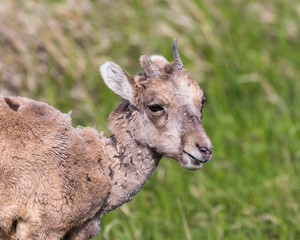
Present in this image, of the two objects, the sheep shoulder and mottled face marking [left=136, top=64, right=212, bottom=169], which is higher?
mottled face marking [left=136, top=64, right=212, bottom=169]

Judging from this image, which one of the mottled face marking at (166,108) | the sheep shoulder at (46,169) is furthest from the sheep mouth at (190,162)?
the sheep shoulder at (46,169)

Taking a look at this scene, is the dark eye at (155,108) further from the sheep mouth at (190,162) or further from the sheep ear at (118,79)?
the sheep mouth at (190,162)

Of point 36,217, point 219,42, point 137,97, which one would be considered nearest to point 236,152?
point 219,42

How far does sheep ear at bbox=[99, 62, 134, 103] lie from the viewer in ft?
20.1

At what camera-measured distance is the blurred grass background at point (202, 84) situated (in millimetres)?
9336

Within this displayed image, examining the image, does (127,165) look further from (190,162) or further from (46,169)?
(46,169)

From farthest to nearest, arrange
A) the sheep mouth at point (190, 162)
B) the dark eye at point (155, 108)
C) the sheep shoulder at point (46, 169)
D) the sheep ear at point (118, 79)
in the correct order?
the sheep ear at point (118, 79)
the dark eye at point (155, 108)
the sheep mouth at point (190, 162)
the sheep shoulder at point (46, 169)

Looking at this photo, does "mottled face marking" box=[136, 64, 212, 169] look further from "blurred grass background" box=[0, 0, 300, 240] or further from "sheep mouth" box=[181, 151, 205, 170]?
"blurred grass background" box=[0, 0, 300, 240]

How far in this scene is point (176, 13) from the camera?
12438 millimetres

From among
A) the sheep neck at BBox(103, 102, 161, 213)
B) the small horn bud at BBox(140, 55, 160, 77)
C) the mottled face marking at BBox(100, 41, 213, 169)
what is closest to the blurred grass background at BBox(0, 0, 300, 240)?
the sheep neck at BBox(103, 102, 161, 213)

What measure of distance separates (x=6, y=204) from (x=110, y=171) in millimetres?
1039

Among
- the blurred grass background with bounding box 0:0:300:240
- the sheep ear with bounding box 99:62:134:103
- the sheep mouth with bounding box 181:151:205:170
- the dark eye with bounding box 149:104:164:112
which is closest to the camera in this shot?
the sheep mouth with bounding box 181:151:205:170

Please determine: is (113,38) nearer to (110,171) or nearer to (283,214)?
(283,214)

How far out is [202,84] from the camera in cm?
1204
